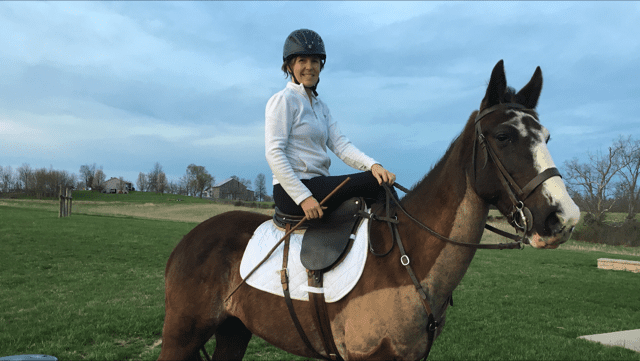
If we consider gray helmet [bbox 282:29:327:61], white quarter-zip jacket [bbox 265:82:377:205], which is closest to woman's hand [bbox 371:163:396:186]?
white quarter-zip jacket [bbox 265:82:377:205]

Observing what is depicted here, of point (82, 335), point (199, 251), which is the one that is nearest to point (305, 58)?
point (199, 251)

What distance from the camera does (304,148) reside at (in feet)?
9.62

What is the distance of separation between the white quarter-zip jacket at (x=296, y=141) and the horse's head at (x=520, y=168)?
40.8 inches

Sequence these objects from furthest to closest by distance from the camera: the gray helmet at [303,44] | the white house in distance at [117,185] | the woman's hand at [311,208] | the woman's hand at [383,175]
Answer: the white house in distance at [117,185]
the gray helmet at [303,44]
the woman's hand at [383,175]
the woman's hand at [311,208]

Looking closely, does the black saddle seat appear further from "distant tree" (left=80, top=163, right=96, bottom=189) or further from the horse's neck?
"distant tree" (left=80, top=163, right=96, bottom=189)

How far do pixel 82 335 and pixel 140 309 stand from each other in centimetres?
185

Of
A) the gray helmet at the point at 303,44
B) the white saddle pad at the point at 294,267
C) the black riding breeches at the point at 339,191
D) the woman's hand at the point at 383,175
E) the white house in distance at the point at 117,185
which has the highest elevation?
the white house in distance at the point at 117,185

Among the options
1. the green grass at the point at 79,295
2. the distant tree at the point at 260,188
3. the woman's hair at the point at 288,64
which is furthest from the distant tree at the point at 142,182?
the woman's hair at the point at 288,64

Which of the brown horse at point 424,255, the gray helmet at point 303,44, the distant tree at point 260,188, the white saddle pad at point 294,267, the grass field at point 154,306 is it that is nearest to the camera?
the brown horse at point 424,255

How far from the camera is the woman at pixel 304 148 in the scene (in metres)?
2.70

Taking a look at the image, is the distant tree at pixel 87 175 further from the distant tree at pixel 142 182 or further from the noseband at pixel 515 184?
the noseband at pixel 515 184

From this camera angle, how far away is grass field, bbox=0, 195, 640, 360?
21.4ft

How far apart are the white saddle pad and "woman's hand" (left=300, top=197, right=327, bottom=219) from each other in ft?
0.98

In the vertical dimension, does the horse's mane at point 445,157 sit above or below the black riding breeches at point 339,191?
above
